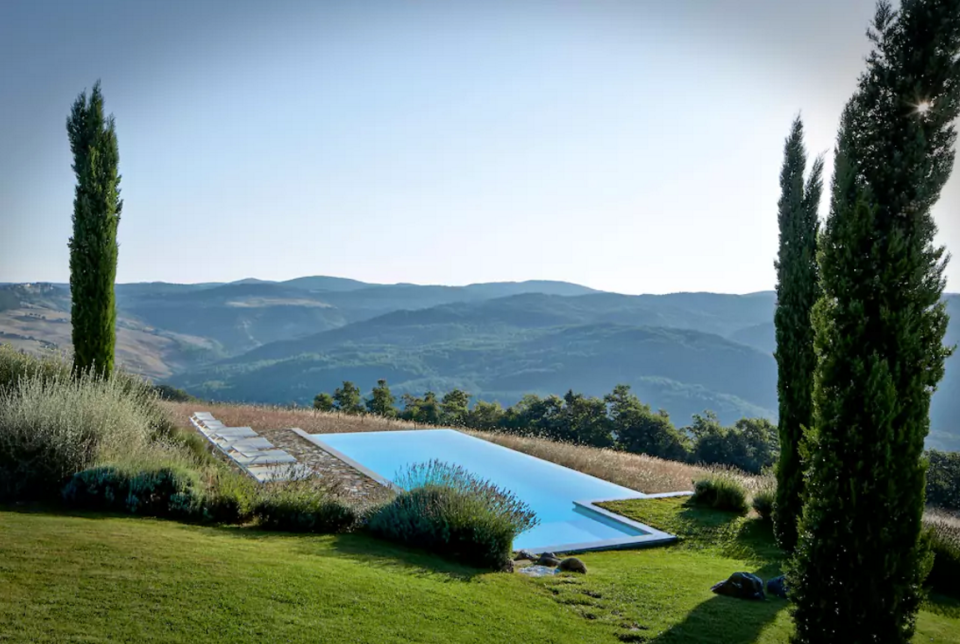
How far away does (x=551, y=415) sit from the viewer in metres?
20.8

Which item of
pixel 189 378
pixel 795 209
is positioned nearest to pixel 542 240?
pixel 795 209

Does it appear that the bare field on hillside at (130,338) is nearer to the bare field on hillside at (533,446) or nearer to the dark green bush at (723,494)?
the bare field on hillside at (533,446)

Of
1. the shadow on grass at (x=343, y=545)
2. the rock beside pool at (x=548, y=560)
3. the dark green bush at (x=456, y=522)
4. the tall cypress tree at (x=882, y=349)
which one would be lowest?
the rock beside pool at (x=548, y=560)

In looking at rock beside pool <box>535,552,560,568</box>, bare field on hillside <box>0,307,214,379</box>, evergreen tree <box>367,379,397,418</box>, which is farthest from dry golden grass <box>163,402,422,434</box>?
bare field on hillside <box>0,307,214,379</box>

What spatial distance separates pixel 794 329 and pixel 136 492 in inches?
262

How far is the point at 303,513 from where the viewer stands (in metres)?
5.60

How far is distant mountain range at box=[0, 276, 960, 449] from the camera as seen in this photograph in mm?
63219

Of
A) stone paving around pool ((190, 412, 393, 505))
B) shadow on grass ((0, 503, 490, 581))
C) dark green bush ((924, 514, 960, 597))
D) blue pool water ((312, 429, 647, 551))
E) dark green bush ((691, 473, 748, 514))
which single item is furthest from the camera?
dark green bush ((691, 473, 748, 514))

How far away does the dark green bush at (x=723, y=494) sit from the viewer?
28.6 ft

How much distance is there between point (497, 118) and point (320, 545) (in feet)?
39.9

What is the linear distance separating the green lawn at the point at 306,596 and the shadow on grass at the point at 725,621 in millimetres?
15

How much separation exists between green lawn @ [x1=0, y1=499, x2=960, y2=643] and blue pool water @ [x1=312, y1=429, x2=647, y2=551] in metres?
2.04

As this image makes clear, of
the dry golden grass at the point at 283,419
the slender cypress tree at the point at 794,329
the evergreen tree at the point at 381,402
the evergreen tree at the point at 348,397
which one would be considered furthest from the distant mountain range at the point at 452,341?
the slender cypress tree at the point at 794,329

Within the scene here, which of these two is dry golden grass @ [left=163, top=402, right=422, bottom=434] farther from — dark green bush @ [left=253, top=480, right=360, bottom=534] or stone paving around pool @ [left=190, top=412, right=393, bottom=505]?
dark green bush @ [left=253, top=480, right=360, bottom=534]
